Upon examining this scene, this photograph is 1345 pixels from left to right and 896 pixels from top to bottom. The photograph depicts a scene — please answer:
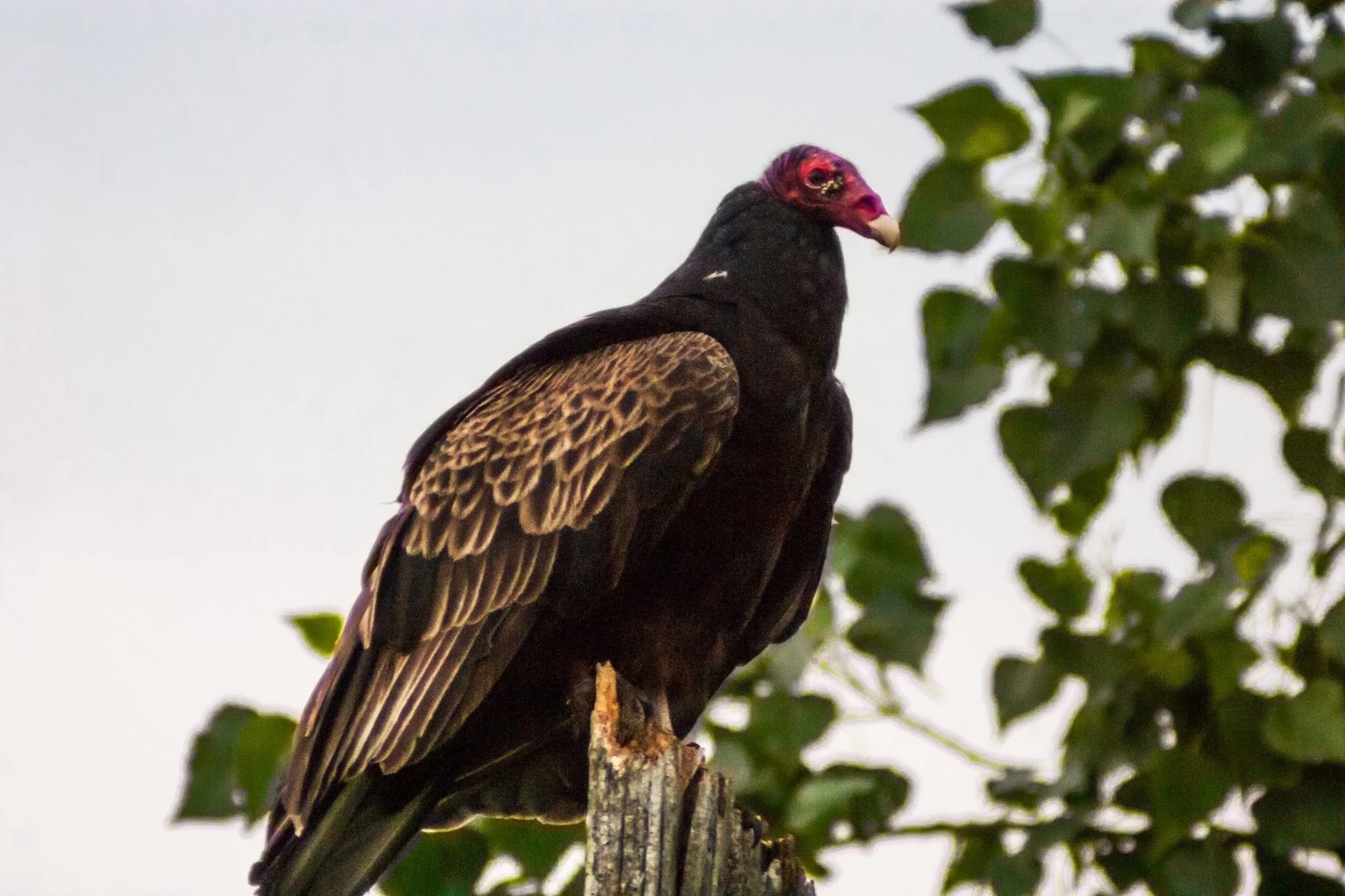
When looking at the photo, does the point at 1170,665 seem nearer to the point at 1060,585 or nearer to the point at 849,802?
the point at 1060,585

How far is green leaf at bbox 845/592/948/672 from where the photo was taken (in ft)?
11.9

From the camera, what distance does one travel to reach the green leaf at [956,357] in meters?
3.40

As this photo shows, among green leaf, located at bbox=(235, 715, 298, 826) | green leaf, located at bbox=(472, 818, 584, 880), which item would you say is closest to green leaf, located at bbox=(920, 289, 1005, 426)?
green leaf, located at bbox=(472, 818, 584, 880)

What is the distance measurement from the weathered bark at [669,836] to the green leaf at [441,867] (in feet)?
3.36

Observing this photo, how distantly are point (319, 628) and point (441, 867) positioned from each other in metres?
0.62

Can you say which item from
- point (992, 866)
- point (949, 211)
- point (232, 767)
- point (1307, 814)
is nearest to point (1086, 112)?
point (949, 211)

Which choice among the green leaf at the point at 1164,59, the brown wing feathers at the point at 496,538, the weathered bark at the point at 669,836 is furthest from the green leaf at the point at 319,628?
the green leaf at the point at 1164,59

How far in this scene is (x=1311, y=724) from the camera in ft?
10.3

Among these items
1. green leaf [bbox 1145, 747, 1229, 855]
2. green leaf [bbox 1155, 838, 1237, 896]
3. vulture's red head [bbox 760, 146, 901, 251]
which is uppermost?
vulture's red head [bbox 760, 146, 901, 251]

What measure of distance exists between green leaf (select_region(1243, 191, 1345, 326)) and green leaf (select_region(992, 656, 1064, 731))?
879 mm

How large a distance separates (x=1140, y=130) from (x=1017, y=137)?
0.26 meters

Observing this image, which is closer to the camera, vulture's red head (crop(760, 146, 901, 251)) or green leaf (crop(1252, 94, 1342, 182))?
green leaf (crop(1252, 94, 1342, 182))

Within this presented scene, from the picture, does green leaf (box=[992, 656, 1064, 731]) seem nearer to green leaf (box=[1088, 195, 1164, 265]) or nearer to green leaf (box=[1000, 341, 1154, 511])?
green leaf (box=[1000, 341, 1154, 511])

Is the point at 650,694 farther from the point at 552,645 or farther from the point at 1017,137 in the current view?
the point at 1017,137
